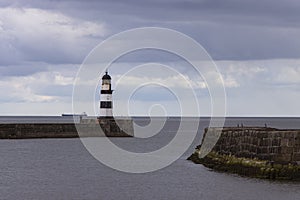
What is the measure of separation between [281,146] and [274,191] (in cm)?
294

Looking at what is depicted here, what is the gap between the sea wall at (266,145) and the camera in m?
27.9

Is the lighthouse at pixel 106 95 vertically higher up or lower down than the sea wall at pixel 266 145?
higher up

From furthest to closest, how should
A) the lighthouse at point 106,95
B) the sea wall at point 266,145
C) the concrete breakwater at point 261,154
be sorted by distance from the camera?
the lighthouse at point 106,95, the sea wall at point 266,145, the concrete breakwater at point 261,154

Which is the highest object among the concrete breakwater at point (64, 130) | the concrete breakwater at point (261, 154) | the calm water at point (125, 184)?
the concrete breakwater at point (64, 130)

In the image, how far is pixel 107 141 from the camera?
64.6m

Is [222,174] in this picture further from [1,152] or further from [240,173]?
[1,152]

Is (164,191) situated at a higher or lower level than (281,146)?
lower

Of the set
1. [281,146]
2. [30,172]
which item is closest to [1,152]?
[30,172]

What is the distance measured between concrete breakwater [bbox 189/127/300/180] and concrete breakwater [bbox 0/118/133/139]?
97.4ft

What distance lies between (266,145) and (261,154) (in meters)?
0.46

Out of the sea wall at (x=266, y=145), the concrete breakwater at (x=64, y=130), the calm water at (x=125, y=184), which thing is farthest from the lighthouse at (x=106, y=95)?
the sea wall at (x=266, y=145)

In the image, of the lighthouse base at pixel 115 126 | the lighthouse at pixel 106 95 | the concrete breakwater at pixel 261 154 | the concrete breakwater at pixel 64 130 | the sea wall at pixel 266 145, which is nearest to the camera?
the concrete breakwater at pixel 261 154

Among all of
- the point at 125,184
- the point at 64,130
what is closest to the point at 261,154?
the point at 125,184

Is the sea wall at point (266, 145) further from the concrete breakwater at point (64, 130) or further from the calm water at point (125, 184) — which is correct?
the concrete breakwater at point (64, 130)
